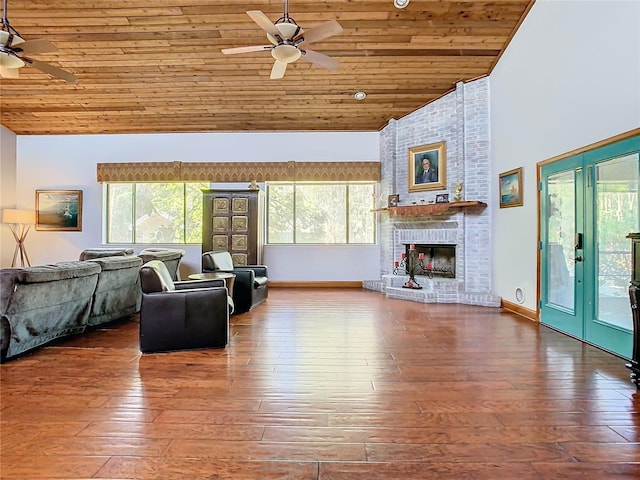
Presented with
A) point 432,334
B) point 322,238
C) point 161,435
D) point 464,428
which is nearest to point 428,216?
point 322,238

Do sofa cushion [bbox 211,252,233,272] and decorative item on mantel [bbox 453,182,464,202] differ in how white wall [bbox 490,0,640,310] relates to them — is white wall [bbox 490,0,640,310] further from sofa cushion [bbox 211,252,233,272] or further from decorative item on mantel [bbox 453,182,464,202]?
sofa cushion [bbox 211,252,233,272]

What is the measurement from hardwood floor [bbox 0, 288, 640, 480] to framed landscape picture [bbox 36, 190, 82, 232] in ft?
17.2

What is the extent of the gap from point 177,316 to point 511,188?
4.83m

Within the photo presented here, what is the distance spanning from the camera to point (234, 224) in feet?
24.0

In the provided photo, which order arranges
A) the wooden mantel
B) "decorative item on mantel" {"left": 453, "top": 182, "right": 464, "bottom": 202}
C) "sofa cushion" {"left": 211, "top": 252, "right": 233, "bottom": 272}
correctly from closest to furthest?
1. "sofa cushion" {"left": 211, "top": 252, "right": 233, "bottom": 272}
2. the wooden mantel
3. "decorative item on mantel" {"left": 453, "top": 182, "right": 464, "bottom": 202}

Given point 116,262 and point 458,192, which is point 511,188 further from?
point 116,262

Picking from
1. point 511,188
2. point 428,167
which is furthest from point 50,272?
point 428,167

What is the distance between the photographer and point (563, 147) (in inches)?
173

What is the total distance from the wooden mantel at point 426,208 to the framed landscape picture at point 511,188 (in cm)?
42

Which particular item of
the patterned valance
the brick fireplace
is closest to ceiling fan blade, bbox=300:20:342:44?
the brick fireplace

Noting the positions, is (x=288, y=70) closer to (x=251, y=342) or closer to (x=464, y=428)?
(x=251, y=342)

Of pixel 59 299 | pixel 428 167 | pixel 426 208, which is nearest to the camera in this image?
pixel 59 299

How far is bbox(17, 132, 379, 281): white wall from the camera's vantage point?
818 cm

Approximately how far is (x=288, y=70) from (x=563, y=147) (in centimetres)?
424
